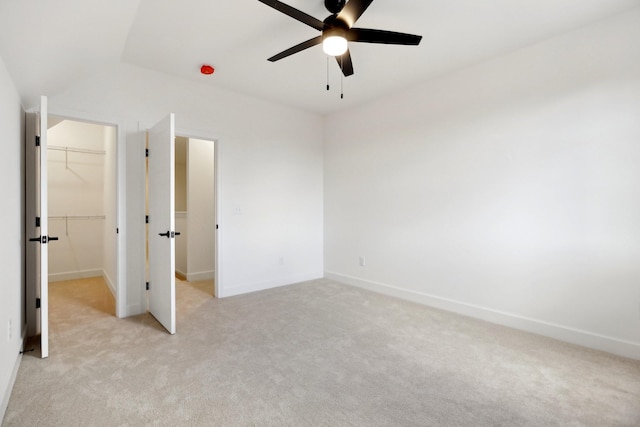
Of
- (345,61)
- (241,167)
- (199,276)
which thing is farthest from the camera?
(199,276)

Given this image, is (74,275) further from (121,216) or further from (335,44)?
(335,44)

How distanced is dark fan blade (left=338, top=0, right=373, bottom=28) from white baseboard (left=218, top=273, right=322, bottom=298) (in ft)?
10.5

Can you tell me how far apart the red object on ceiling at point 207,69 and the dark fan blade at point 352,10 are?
5.96ft

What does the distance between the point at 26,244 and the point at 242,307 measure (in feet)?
6.57

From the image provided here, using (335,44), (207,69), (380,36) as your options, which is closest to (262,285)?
(207,69)

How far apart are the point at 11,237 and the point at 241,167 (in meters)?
2.36

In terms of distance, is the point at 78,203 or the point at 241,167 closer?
the point at 241,167

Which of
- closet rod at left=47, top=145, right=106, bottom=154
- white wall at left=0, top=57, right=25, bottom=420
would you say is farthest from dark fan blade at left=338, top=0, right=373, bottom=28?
closet rod at left=47, top=145, right=106, bottom=154

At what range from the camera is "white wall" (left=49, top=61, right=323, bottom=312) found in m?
3.17

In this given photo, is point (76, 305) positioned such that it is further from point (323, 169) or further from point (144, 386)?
point (323, 169)

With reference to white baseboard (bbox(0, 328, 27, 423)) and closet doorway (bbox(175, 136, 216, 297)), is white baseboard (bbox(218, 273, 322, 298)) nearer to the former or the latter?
closet doorway (bbox(175, 136, 216, 297))

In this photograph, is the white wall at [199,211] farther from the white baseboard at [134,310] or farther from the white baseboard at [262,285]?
the white baseboard at [134,310]

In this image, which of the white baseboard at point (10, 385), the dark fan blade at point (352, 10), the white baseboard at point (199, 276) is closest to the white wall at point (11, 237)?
the white baseboard at point (10, 385)

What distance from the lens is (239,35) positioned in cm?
261
